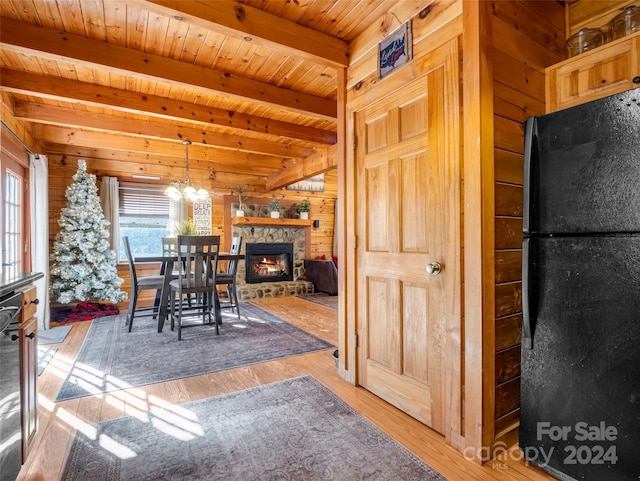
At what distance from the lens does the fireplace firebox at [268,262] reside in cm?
643

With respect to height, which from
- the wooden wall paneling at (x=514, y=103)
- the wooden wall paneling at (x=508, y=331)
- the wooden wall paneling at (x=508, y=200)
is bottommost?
the wooden wall paneling at (x=508, y=331)

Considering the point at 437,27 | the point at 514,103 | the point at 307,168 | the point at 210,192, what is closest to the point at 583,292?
the point at 514,103

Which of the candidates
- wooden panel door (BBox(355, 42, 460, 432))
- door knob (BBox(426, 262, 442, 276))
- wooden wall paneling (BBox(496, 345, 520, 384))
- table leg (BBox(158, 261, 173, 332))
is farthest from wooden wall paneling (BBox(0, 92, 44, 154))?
wooden wall paneling (BBox(496, 345, 520, 384))

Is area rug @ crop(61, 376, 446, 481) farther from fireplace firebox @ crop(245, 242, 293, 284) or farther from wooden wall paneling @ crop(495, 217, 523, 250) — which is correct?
fireplace firebox @ crop(245, 242, 293, 284)

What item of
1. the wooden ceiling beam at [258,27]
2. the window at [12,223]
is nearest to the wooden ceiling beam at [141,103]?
the window at [12,223]

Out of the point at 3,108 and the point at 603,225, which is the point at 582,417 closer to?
the point at 603,225

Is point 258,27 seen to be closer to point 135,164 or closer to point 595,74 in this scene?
point 595,74

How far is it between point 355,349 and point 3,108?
4036 millimetres

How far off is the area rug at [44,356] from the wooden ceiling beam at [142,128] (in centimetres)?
251

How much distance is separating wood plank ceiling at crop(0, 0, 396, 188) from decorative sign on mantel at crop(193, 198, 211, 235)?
125cm

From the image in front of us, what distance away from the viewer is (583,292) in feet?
4.41

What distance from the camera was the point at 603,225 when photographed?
130 cm

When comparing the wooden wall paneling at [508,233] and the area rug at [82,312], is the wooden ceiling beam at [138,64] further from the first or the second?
the area rug at [82,312]

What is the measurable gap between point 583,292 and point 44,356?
13.1 ft
